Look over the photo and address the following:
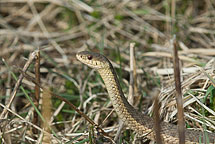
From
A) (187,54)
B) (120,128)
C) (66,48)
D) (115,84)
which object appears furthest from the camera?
(66,48)

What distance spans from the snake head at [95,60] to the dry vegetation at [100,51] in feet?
1.84

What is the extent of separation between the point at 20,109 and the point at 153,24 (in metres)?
2.93

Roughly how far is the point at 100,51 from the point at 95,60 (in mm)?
1293

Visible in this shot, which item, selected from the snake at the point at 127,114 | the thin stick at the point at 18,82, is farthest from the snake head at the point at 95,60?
the thin stick at the point at 18,82

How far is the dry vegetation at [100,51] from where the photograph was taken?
3.44 metres

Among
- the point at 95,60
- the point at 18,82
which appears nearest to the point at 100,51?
the point at 95,60

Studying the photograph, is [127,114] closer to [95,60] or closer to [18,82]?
[95,60]

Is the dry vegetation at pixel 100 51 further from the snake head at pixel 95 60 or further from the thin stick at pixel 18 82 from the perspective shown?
the snake head at pixel 95 60

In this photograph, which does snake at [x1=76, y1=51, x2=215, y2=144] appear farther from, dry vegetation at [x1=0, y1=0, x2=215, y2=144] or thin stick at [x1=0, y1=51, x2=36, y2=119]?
thin stick at [x1=0, y1=51, x2=36, y2=119]

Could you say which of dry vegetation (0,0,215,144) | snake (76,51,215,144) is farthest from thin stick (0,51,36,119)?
snake (76,51,215,144)

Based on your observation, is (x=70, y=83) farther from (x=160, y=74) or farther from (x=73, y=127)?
(x=160, y=74)

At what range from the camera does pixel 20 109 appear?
14.0 ft

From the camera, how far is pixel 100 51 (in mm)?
4480

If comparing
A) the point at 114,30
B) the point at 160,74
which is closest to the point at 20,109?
the point at 160,74
